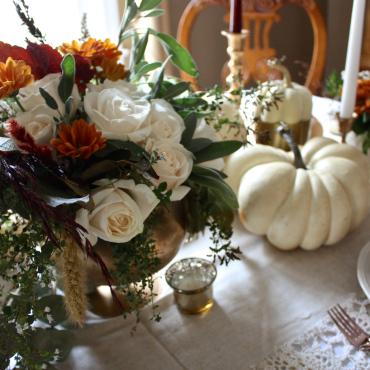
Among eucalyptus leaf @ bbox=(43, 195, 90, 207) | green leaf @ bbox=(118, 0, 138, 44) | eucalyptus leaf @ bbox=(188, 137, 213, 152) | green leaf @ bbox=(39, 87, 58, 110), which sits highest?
green leaf @ bbox=(118, 0, 138, 44)

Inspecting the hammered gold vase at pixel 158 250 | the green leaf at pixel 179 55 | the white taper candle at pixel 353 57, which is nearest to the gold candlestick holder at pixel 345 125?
the white taper candle at pixel 353 57

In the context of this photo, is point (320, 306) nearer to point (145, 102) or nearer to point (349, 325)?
point (349, 325)

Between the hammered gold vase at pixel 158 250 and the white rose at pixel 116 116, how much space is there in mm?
118

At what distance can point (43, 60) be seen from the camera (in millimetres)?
551

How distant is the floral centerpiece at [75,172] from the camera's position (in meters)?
0.48

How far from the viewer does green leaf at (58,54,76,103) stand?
522mm

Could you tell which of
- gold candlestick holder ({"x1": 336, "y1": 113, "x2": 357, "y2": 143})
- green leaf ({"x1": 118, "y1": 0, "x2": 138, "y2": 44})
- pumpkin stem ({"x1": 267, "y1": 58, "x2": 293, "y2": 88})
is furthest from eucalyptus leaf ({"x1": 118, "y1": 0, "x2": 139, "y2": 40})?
gold candlestick holder ({"x1": 336, "y1": 113, "x2": 357, "y2": 143})

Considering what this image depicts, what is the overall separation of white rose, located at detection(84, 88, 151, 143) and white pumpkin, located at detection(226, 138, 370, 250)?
296 mm

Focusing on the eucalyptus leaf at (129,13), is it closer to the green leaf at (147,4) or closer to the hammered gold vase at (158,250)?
the green leaf at (147,4)

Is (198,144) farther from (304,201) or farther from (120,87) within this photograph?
(304,201)

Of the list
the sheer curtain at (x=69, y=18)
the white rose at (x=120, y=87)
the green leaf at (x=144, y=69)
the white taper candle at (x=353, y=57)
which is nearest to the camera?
the white rose at (x=120, y=87)

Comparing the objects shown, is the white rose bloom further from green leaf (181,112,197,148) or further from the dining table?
the dining table

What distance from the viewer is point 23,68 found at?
0.51m

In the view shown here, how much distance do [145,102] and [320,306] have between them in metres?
0.40
